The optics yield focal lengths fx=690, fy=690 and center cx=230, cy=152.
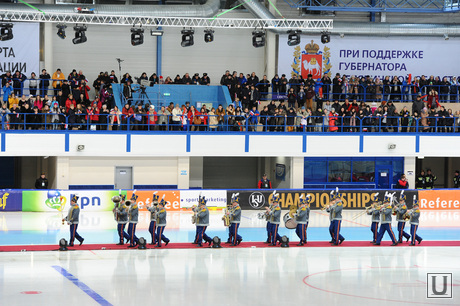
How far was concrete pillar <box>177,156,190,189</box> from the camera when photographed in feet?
116

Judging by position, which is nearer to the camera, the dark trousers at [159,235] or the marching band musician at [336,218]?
the dark trousers at [159,235]

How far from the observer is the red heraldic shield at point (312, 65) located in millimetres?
41375

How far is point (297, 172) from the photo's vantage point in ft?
120

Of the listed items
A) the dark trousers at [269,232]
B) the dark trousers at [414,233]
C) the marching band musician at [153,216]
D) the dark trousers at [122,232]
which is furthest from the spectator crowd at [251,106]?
the dark trousers at [414,233]

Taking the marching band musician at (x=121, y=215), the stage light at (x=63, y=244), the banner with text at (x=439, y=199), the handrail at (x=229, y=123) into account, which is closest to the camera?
the stage light at (x=63, y=244)

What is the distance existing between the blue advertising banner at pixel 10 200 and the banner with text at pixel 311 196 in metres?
9.76

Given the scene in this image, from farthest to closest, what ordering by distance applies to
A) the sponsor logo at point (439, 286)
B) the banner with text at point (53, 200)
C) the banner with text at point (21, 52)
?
1. the banner with text at point (21, 52)
2. the banner with text at point (53, 200)
3. the sponsor logo at point (439, 286)

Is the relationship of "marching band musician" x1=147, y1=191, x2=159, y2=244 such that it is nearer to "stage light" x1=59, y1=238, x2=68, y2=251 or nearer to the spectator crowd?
"stage light" x1=59, y1=238, x2=68, y2=251

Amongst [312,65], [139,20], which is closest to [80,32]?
[139,20]

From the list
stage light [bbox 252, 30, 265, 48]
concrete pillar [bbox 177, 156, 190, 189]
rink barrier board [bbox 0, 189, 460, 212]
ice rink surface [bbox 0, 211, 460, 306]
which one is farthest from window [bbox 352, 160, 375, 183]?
ice rink surface [bbox 0, 211, 460, 306]

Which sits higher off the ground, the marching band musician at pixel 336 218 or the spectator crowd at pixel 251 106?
the spectator crowd at pixel 251 106

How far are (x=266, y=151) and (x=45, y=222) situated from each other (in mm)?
12363

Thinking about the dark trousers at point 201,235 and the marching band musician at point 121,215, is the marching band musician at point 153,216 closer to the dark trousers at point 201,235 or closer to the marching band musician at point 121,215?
the marching band musician at point 121,215

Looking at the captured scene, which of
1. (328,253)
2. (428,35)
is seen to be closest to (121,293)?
(328,253)
